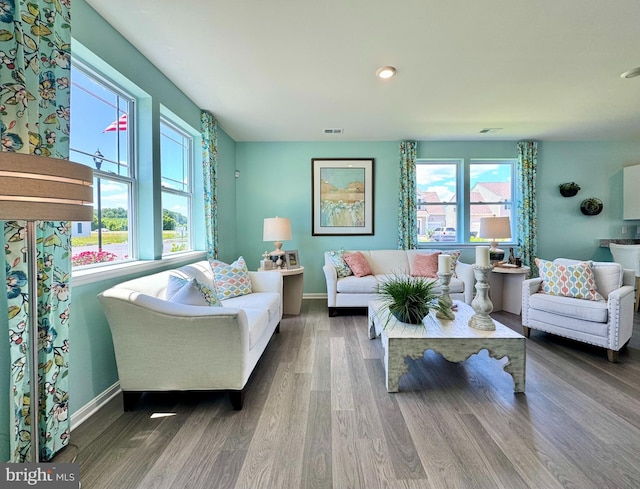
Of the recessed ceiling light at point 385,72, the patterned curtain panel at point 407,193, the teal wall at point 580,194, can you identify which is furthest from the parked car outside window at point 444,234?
the recessed ceiling light at point 385,72

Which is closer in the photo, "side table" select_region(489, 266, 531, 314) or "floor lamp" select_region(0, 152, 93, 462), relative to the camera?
"floor lamp" select_region(0, 152, 93, 462)

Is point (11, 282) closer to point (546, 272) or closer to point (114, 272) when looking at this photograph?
point (114, 272)

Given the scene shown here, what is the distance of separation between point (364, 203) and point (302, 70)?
2.44m

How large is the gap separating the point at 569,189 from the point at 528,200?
28.0 inches

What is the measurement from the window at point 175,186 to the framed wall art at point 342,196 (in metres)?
1.93

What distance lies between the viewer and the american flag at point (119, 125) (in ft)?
7.06

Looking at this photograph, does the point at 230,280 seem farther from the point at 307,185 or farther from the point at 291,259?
the point at 307,185

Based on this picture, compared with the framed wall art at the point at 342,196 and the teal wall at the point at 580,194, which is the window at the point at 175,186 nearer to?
the framed wall art at the point at 342,196

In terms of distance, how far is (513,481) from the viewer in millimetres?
1228

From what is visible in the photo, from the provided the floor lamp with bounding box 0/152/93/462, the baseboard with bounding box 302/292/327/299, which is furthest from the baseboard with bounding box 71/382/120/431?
the baseboard with bounding box 302/292/327/299

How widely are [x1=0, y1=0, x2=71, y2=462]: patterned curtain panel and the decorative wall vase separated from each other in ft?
21.4

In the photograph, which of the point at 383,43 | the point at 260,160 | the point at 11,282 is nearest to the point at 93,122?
the point at 11,282

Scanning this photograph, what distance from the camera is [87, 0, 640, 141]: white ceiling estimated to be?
1804 mm

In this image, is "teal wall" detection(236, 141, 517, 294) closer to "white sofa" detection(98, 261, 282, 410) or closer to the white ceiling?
the white ceiling
